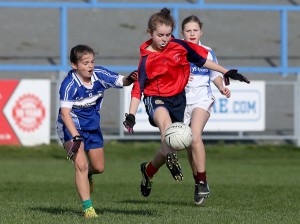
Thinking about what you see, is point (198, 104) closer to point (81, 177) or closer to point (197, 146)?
point (197, 146)

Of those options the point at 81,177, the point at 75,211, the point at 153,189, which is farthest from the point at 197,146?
the point at 153,189

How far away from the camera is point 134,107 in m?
9.43

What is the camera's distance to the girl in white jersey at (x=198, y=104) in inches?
419

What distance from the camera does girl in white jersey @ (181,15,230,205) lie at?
34.9 ft

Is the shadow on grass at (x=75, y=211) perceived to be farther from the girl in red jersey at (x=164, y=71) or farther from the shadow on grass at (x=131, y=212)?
the girl in red jersey at (x=164, y=71)

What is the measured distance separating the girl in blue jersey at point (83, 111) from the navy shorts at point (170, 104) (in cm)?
39

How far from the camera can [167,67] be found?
9.75m

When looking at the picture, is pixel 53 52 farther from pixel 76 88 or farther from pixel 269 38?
pixel 76 88

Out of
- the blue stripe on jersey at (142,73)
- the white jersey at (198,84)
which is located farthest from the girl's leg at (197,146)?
the blue stripe on jersey at (142,73)

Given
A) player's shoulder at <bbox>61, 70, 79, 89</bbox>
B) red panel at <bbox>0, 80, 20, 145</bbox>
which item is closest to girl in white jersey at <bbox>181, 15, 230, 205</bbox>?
player's shoulder at <bbox>61, 70, 79, 89</bbox>

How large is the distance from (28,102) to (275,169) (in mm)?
5335

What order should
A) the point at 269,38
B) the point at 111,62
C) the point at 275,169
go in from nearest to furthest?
the point at 275,169 < the point at 111,62 < the point at 269,38

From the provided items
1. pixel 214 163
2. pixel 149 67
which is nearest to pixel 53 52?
pixel 214 163

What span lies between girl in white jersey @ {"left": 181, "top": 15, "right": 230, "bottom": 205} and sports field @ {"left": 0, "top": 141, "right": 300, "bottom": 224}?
0.31 m
